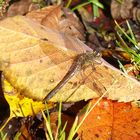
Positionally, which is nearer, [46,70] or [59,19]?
[46,70]

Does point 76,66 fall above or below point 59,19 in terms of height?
above

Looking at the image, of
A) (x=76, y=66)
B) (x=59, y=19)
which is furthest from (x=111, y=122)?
(x=59, y=19)

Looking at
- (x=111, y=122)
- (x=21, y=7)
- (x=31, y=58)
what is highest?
(x=31, y=58)

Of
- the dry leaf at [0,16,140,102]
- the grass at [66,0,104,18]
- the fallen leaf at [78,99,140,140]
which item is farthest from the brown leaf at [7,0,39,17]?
the fallen leaf at [78,99,140,140]

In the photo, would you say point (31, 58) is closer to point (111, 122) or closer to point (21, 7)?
point (111, 122)

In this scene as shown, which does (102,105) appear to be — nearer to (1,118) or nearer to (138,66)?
(138,66)

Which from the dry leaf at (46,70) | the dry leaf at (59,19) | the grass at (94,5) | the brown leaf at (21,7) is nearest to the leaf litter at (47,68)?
the dry leaf at (46,70)

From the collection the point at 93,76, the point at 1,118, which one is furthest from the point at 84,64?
the point at 1,118

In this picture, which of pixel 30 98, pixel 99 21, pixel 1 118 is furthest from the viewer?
pixel 99 21

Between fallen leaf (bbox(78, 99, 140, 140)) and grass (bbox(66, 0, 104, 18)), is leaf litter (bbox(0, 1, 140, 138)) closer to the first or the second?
fallen leaf (bbox(78, 99, 140, 140))
